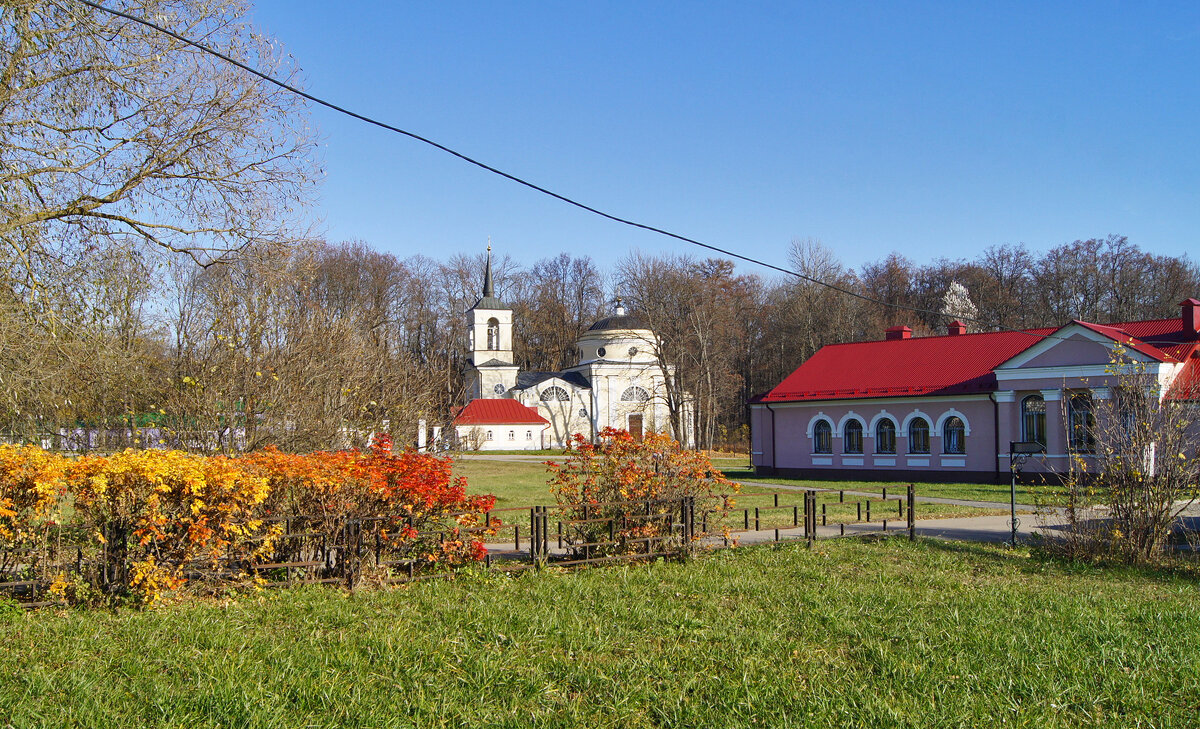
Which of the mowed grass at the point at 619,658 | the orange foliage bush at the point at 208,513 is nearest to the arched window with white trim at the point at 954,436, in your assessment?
the mowed grass at the point at 619,658

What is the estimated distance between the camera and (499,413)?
61.9 meters

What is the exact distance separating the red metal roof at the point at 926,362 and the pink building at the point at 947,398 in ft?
0.15

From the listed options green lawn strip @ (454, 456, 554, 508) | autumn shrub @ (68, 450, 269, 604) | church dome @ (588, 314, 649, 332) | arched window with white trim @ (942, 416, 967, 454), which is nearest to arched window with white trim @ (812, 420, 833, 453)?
arched window with white trim @ (942, 416, 967, 454)

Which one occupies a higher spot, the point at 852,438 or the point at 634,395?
the point at 634,395

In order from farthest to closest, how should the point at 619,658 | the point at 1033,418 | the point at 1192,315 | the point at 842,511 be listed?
the point at 1033,418 → the point at 1192,315 → the point at 842,511 → the point at 619,658

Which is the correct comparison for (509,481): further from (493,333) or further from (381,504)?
(493,333)

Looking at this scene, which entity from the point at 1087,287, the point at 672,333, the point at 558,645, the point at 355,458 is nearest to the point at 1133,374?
the point at 558,645

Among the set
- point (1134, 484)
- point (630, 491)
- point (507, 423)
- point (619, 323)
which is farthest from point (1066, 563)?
point (619, 323)

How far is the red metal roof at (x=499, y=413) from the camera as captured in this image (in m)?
60.8

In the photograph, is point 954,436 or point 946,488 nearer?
point 946,488

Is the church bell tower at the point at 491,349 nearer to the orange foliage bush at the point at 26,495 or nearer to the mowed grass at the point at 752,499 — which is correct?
the mowed grass at the point at 752,499

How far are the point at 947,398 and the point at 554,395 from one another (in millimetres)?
37689

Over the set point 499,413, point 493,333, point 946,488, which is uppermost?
point 493,333

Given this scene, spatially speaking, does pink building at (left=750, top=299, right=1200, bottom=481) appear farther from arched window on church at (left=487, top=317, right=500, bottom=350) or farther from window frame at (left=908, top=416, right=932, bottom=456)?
arched window on church at (left=487, top=317, right=500, bottom=350)
